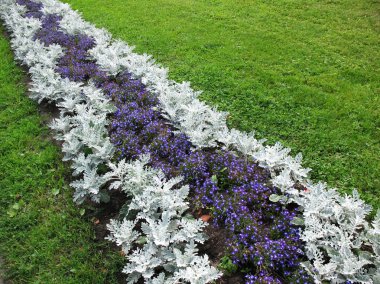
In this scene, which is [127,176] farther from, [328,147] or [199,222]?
[328,147]

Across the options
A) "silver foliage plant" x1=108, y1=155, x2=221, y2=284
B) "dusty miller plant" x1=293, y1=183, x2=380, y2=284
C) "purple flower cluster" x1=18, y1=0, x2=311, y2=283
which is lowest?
"silver foliage plant" x1=108, y1=155, x2=221, y2=284

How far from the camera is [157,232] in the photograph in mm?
3041

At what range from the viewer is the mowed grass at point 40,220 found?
3279 millimetres

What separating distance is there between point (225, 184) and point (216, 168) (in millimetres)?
200

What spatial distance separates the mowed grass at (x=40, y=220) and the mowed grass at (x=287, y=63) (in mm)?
2429

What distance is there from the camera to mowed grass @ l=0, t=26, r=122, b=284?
3279 millimetres

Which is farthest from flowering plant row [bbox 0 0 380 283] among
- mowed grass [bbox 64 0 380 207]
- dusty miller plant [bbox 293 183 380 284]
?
mowed grass [bbox 64 0 380 207]

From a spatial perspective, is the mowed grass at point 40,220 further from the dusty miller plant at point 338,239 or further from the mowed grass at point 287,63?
the mowed grass at point 287,63

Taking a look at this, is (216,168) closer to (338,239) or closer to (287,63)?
(338,239)

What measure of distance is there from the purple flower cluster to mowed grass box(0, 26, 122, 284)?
91cm

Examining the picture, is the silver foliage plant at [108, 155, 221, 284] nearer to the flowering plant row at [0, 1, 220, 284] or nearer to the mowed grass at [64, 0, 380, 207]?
the flowering plant row at [0, 1, 220, 284]

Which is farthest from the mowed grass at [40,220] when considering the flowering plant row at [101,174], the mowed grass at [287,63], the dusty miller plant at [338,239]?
the mowed grass at [287,63]

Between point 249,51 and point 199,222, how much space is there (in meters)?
4.56

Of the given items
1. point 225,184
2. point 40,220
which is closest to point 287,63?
point 225,184
